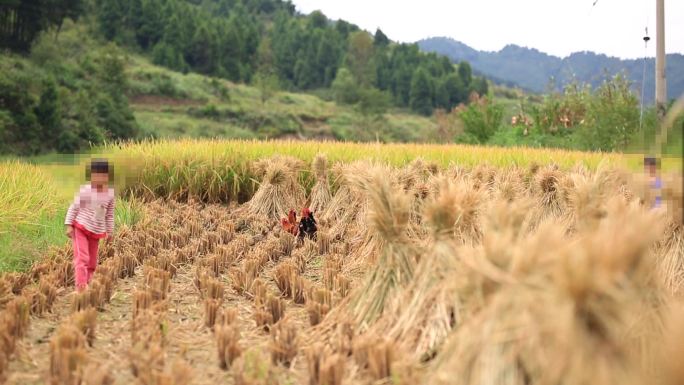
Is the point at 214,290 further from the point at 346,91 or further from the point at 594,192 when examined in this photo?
the point at 346,91

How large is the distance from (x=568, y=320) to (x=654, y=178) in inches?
44.7

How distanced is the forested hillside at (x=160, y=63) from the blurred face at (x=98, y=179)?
6.33 meters

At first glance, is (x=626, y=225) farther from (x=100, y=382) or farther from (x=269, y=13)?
(x=269, y=13)

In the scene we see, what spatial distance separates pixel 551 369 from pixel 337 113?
46.9 m

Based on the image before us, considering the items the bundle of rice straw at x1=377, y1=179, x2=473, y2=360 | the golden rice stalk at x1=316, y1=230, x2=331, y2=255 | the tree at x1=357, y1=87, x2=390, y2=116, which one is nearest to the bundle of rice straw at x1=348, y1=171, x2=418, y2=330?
the bundle of rice straw at x1=377, y1=179, x2=473, y2=360

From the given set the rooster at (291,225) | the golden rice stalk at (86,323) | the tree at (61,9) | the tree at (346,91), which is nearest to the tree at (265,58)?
the tree at (346,91)

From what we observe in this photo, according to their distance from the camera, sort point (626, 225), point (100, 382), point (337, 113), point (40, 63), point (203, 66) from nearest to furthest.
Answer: point (626, 225), point (100, 382), point (40, 63), point (337, 113), point (203, 66)

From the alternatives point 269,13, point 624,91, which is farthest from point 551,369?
point 269,13

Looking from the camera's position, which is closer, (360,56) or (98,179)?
(98,179)

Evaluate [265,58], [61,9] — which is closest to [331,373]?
[61,9]

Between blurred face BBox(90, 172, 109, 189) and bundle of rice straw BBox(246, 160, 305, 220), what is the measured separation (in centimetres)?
309

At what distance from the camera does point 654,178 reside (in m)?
2.26

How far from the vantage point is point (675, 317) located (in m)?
1.48

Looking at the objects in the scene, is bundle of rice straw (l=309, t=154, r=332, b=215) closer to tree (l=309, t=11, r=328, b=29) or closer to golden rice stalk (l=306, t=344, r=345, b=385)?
golden rice stalk (l=306, t=344, r=345, b=385)
